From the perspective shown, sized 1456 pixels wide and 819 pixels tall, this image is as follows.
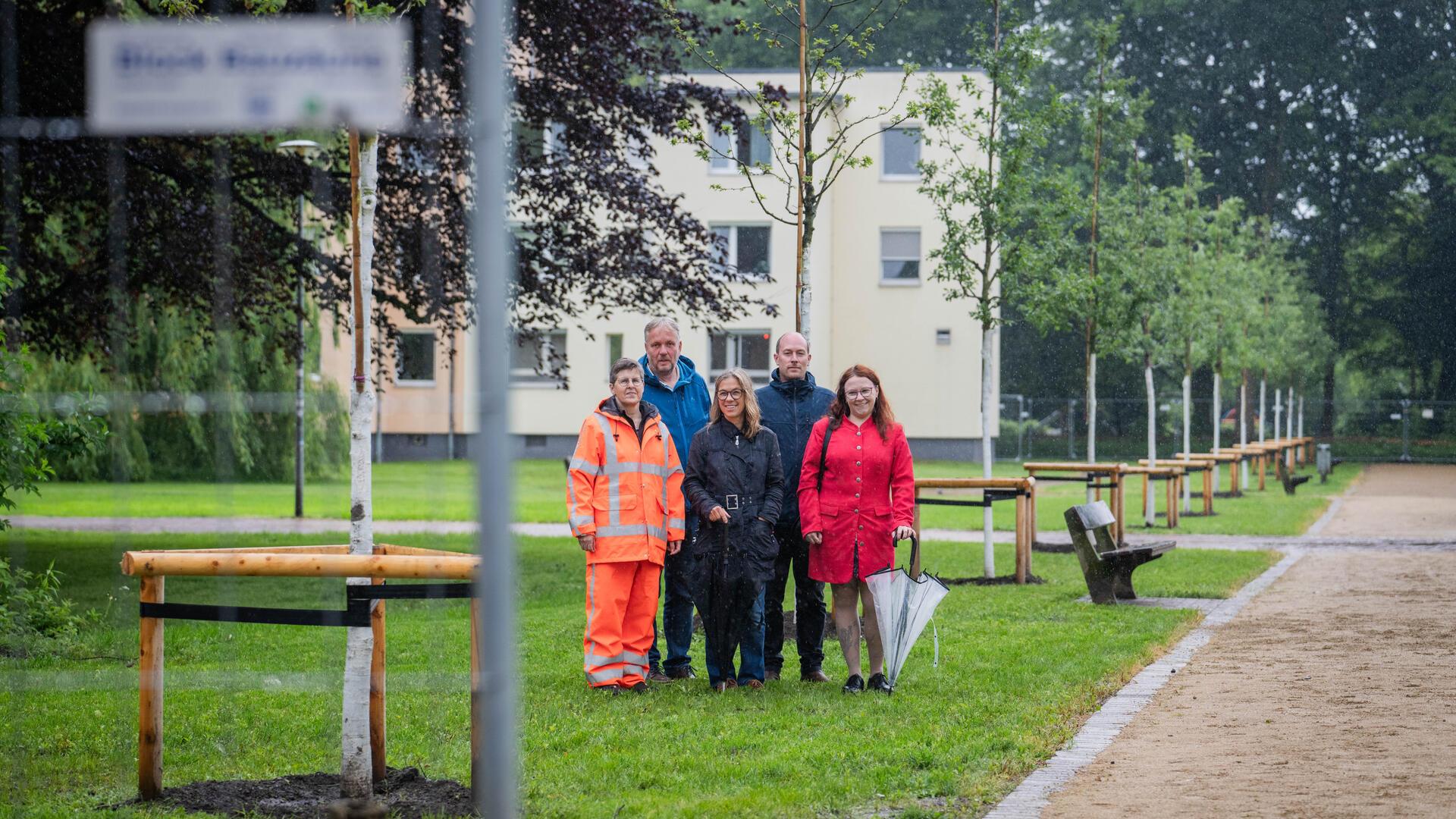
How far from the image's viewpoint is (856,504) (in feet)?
26.9

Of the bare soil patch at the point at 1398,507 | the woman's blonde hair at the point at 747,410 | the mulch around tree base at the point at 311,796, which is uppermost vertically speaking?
the woman's blonde hair at the point at 747,410

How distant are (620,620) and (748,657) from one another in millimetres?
750

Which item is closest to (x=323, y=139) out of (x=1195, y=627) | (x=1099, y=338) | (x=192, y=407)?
(x=1195, y=627)

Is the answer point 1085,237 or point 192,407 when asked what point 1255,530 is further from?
point 1085,237

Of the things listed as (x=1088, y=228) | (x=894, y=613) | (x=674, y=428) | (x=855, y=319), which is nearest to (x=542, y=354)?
(x=674, y=428)

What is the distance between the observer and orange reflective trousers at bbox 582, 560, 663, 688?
8.02 metres

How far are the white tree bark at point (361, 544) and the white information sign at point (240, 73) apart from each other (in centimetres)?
284

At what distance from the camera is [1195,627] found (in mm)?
10953

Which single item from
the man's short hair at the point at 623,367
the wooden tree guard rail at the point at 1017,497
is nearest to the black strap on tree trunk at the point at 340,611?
the man's short hair at the point at 623,367

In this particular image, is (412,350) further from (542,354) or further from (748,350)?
(748,350)

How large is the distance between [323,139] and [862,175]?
37.8 m

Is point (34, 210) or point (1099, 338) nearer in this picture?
point (34, 210)

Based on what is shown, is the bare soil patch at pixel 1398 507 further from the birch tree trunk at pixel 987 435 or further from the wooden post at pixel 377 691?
the wooden post at pixel 377 691

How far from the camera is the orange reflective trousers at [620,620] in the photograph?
8.02 metres
